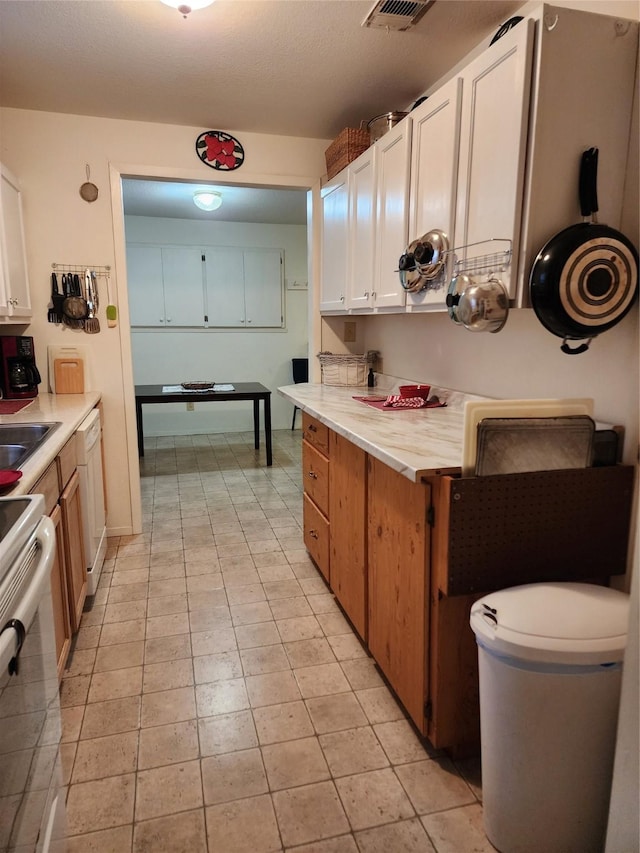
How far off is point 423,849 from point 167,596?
5.36 ft

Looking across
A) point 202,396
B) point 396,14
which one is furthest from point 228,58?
point 202,396

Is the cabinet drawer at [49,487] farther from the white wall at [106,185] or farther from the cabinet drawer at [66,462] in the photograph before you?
the white wall at [106,185]

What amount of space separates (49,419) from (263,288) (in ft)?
14.0

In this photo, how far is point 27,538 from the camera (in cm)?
Result: 105

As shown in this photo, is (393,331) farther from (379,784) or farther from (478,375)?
(379,784)

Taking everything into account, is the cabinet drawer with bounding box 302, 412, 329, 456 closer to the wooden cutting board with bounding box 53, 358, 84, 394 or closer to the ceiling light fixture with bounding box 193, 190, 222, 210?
the wooden cutting board with bounding box 53, 358, 84, 394

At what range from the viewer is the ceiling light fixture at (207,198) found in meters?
4.37

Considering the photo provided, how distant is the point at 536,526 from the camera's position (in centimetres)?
139

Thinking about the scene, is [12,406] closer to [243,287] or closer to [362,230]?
[362,230]

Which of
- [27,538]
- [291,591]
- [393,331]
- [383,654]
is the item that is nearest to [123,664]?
[291,591]

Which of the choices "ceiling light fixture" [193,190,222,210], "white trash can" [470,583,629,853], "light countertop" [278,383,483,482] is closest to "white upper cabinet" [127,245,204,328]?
"ceiling light fixture" [193,190,222,210]

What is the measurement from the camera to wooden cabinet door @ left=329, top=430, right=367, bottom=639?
200 cm

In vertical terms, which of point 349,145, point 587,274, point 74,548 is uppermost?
point 349,145

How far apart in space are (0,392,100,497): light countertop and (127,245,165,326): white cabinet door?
3.03 m
